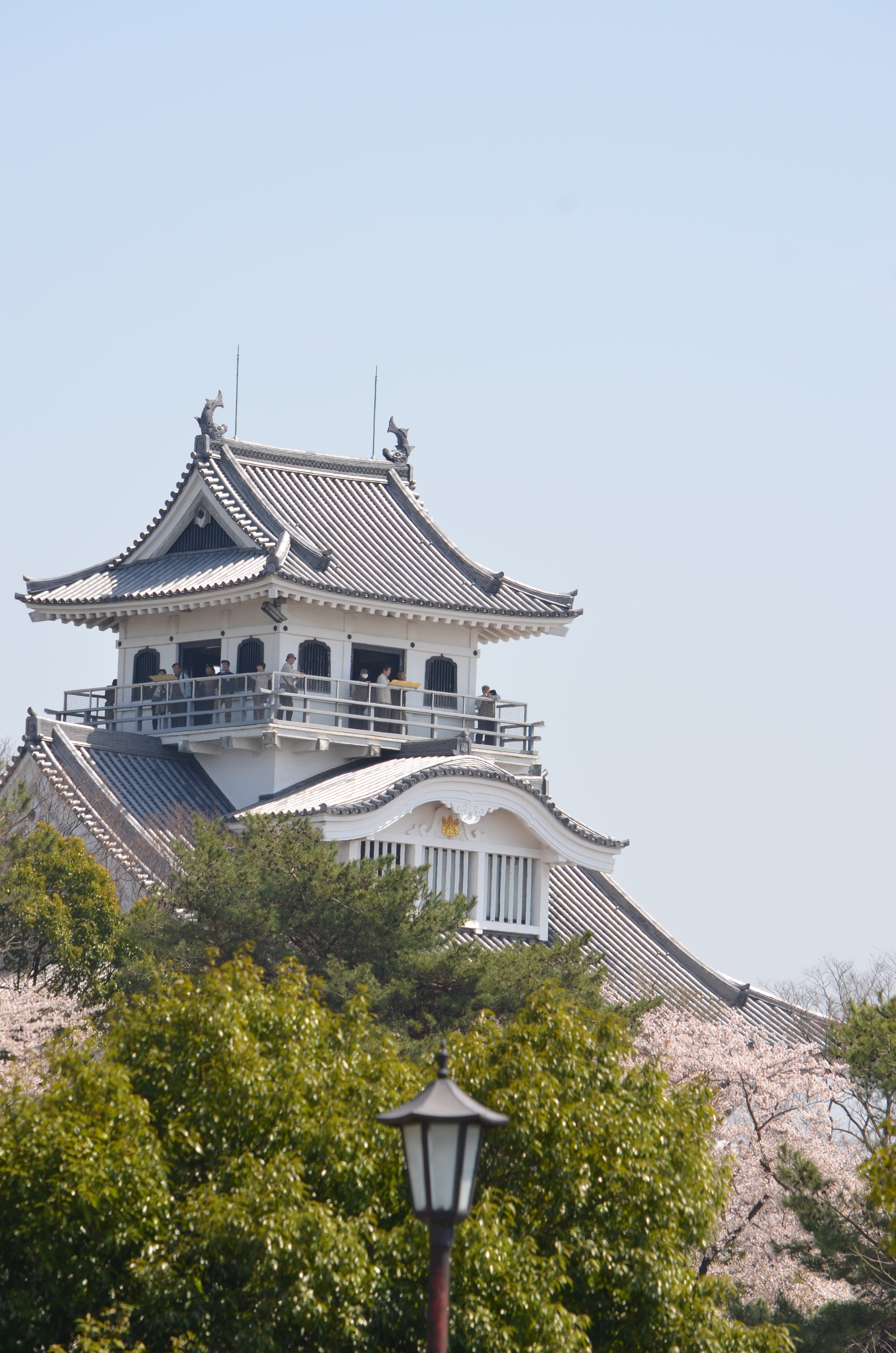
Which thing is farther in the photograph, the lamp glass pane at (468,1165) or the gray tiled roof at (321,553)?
the gray tiled roof at (321,553)

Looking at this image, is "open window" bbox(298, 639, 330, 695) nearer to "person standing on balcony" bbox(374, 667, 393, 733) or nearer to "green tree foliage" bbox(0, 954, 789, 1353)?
"person standing on balcony" bbox(374, 667, 393, 733)

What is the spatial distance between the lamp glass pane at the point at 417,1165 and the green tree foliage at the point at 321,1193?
9.06 feet

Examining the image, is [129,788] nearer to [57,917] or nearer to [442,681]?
[57,917]

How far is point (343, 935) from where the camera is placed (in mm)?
28625

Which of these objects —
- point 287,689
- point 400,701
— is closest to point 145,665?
point 287,689

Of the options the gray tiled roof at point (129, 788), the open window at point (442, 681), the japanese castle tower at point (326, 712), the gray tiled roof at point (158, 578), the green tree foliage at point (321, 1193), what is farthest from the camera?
the open window at point (442, 681)

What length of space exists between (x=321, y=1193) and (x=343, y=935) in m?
12.9

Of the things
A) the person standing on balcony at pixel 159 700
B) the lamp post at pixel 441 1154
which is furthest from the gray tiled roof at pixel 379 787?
the lamp post at pixel 441 1154

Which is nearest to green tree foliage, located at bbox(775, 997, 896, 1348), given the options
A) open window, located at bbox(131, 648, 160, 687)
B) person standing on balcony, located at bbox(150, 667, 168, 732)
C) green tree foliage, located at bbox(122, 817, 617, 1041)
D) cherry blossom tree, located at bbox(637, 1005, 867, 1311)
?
cherry blossom tree, located at bbox(637, 1005, 867, 1311)

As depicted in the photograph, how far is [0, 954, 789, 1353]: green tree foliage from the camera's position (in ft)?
48.8

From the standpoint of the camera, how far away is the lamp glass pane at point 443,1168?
12086 mm

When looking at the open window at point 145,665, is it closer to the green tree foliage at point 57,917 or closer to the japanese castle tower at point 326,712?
the japanese castle tower at point 326,712

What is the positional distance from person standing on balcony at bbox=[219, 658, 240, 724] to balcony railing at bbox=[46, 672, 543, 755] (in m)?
0.02

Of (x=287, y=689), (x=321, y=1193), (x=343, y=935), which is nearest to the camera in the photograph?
(x=321, y=1193)
